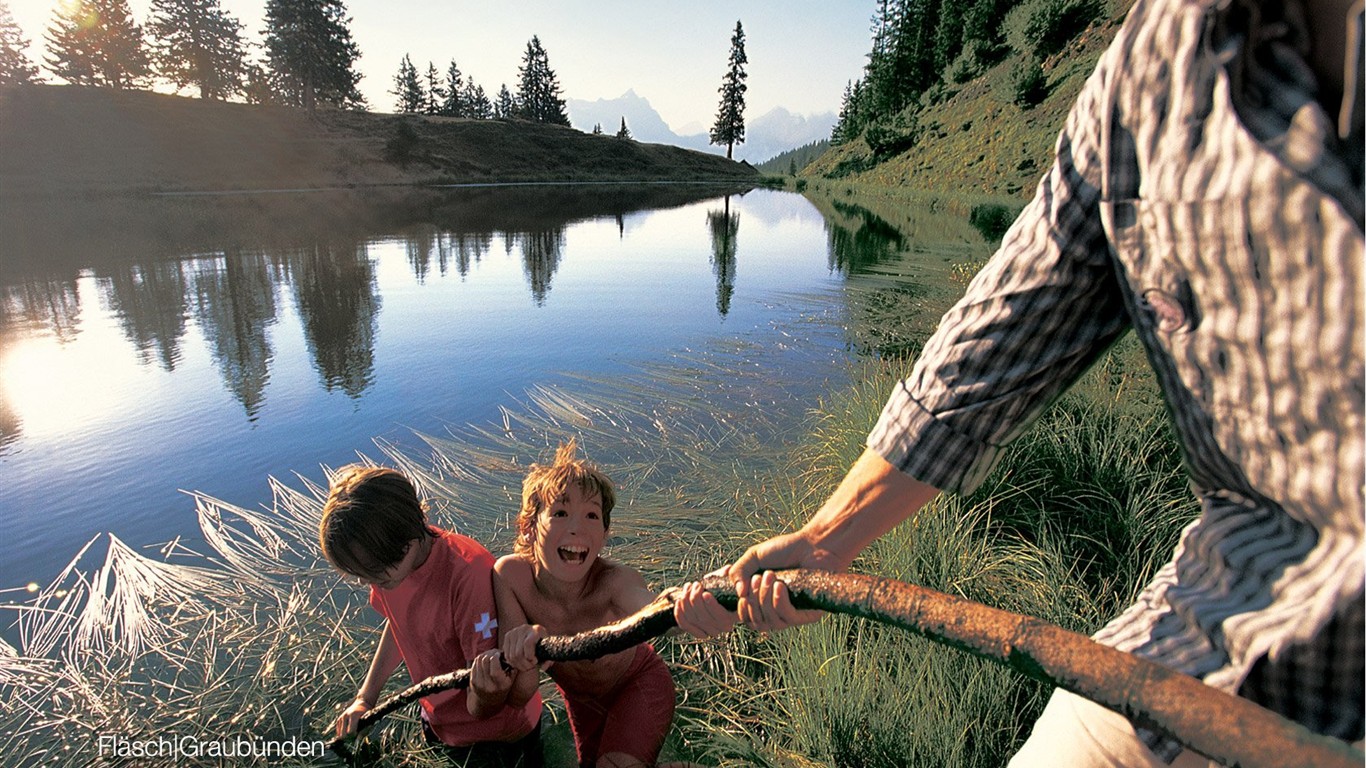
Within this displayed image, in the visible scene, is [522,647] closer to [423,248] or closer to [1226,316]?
[1226,316]

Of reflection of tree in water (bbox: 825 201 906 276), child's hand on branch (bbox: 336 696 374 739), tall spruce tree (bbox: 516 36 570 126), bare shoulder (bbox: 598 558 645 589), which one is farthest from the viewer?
tall spruce tree (bbox: 516 36 570 126)

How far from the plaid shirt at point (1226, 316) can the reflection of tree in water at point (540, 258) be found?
32.2ft

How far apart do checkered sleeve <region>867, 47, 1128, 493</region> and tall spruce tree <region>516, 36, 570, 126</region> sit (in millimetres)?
74932

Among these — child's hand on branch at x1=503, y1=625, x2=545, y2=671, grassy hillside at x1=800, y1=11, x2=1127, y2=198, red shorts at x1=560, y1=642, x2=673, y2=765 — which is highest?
grassy hillside at x1=800, y1=11, x2=1127, y2=198

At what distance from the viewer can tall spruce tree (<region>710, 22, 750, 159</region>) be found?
70.4 meters

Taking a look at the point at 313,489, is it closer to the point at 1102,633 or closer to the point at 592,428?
the point at 592,428

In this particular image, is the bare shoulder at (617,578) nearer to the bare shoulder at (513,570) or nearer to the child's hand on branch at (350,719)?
the bare shoulder at (513,570)

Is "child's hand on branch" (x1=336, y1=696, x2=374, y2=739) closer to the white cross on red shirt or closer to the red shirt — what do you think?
the red shirt

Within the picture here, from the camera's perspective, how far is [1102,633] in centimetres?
101

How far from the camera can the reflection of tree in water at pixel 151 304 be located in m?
7.68

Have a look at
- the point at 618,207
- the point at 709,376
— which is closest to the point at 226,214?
the point at 618,207

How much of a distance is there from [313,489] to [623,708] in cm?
325

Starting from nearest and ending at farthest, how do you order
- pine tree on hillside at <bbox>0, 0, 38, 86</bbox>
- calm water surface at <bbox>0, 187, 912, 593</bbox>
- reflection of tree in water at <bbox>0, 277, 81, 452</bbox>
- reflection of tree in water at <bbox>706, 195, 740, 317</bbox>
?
calm water surface at <bbox>0, 187, 912, 593</bbox> < reflection of tree in water at <bbox>0, 277, 81, 452</bbox> < reflection of tree in water at <bbox>706, 195, 740, 317</bbox> < pine tree on hillside at <bbox>0, 0, 38, 86</bbox>

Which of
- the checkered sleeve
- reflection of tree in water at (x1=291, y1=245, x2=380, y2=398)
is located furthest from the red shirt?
reflection of tree in water at (x1=291, y1=245, x2=380, y2=398)
